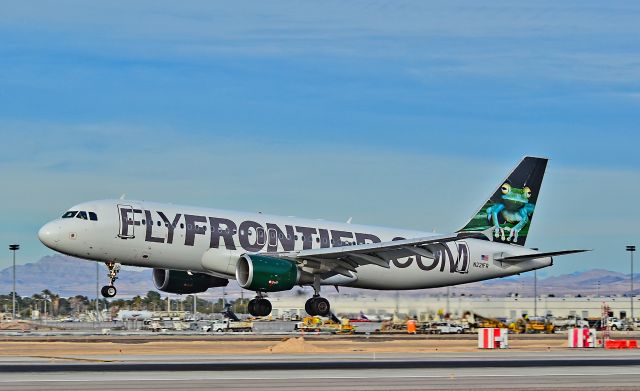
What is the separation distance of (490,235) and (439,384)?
43.9 meters

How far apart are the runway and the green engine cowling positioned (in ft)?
54.2

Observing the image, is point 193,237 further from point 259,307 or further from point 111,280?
point 259,307

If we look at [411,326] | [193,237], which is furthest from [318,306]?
[411,326]

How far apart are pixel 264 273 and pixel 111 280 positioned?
26.3 feet

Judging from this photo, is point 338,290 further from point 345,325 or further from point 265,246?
point 345,325

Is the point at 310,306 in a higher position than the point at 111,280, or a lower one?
lower

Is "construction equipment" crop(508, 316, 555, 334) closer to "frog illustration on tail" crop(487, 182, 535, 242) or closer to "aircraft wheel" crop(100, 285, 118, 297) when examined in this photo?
"frog illustration on tail" crop(487, 182, 535, 242)

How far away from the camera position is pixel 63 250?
6275cm

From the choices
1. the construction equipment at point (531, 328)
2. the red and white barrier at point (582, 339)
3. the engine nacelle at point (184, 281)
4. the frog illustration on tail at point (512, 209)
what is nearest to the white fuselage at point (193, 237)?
the engine nacelle at point (184, 281)

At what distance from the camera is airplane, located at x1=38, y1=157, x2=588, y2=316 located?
62.6 meters

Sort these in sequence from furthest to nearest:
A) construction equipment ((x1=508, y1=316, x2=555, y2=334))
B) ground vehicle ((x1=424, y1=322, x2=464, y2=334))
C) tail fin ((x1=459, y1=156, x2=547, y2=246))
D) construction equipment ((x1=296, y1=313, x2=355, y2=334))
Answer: construction equipment ((x1=508, y1=316, x2=555, y2=334)) → ground vehicle ((x1=424, y1=322, x2=464, y2=334)) → construction equipment ((x1=296, y1=313, x2=355, y2=334)) → tail fin ((x1=459, y1=156, x2=547, y2=246))

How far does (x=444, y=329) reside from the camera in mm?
84188

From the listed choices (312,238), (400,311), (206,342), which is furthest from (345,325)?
(206,342)

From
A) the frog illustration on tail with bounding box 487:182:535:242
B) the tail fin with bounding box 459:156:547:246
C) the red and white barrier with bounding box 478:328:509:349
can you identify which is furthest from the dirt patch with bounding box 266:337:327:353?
the frog illustration on tail with bounding box 487:182:535:242
